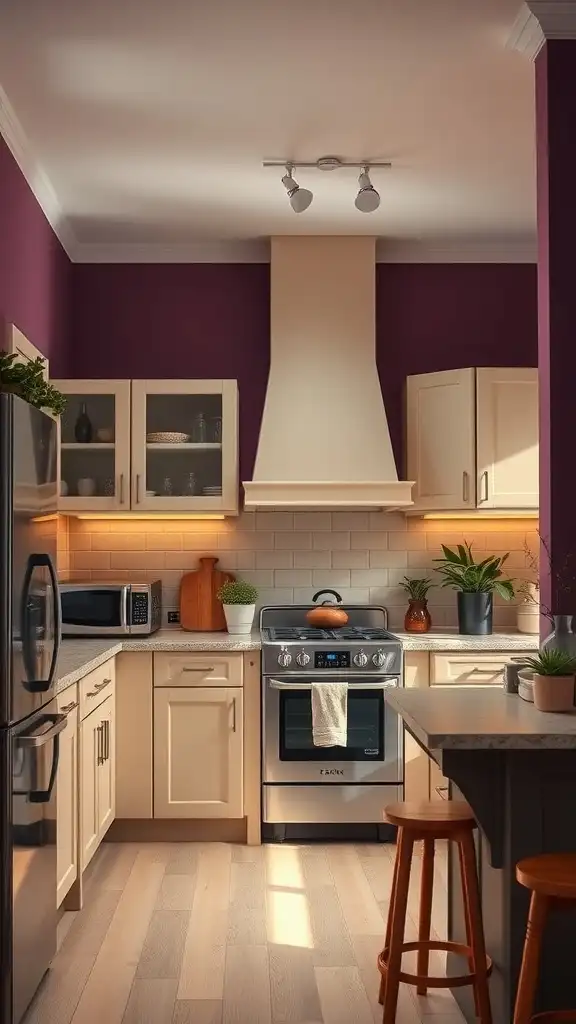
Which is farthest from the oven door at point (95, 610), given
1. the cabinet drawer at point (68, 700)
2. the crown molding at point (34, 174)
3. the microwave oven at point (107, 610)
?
the crown molding at point (34, 174)

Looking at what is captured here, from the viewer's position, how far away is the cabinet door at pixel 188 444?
5.32 metres

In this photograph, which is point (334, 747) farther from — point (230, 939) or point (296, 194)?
point (296, 194)

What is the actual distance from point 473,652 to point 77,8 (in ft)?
10.6

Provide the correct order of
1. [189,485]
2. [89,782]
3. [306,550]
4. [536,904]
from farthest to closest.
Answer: [306,550], [189,485], [89,782], [536,904]

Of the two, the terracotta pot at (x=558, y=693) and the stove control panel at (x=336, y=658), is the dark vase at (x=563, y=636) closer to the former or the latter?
the terracotta pot at (x=558, y=693)

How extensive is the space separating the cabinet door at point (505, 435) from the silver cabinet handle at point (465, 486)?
57 millimetres

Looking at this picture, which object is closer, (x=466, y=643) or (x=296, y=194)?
(x=296, y=194)

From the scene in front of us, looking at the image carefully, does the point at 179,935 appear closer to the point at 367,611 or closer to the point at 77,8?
the point at 367,611

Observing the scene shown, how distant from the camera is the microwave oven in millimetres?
5145

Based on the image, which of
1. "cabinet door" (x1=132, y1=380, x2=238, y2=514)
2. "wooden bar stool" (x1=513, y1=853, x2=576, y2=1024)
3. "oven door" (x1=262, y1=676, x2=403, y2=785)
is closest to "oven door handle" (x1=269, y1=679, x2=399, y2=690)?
"oven door" (x1=262, y1=676, x2=403, y2=785)

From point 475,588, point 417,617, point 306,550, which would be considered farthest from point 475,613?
point 306,550

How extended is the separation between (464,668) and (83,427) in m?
2.20

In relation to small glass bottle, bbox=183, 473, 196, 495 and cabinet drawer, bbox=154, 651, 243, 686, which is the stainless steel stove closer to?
cabinet drawer, bbox=154, 651, 243, 686

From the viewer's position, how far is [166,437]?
5324 millimetres
